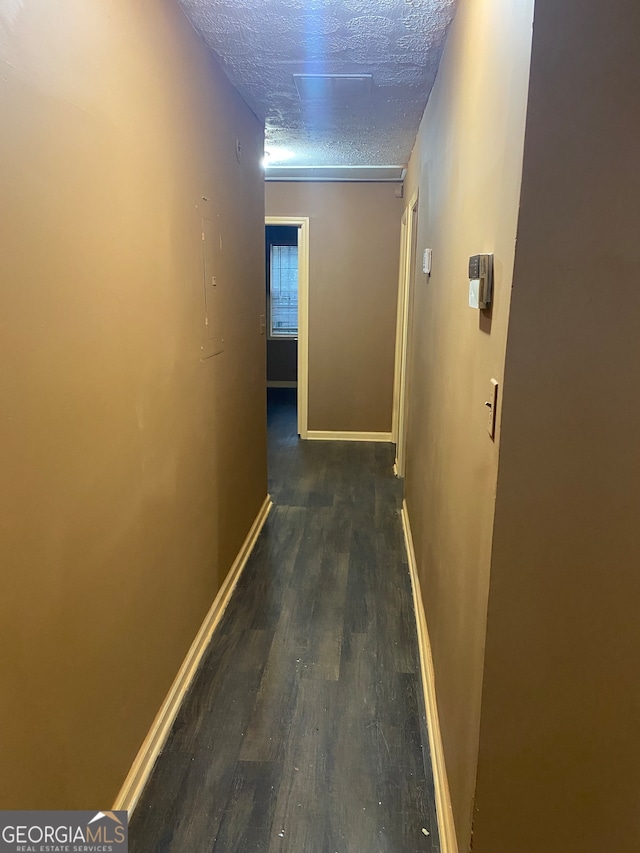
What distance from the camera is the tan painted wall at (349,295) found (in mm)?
5020

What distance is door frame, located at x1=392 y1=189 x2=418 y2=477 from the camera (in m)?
3.99

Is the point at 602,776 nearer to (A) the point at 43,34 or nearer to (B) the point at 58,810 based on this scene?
(B) the point at 58,810

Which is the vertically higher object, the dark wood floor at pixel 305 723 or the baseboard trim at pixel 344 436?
the baseboard trim at pixel 344 436

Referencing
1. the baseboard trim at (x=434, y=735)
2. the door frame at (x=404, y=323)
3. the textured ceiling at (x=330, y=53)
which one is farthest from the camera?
the door frame at (x=404, y=323)

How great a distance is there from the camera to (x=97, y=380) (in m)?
1.39

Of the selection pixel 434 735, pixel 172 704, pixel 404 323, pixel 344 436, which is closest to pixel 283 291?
pixel 344 436

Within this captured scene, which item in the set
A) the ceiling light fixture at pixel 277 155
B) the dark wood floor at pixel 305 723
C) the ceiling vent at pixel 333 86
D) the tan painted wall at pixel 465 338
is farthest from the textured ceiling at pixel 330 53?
the dark wood floor at pixel 305 723

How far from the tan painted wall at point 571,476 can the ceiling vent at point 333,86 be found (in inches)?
70.7

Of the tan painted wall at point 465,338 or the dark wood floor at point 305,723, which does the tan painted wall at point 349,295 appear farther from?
the tan painted wall at point 465,338

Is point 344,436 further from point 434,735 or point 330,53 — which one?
point 434,735

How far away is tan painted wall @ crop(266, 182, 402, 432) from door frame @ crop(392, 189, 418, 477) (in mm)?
185

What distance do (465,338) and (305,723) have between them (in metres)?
1.40

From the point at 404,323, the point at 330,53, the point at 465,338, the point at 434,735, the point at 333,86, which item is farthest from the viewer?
the point at 404,323

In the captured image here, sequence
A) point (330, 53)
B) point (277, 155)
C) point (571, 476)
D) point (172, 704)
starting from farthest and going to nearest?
point (277, 155) → point (330, 53) → point (172, 704) → point (571, 476)
